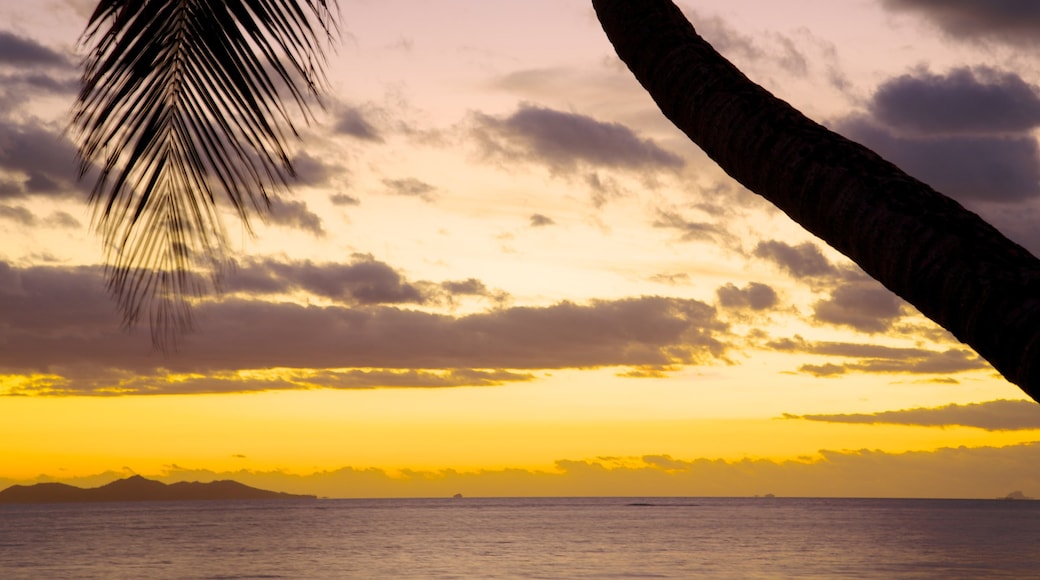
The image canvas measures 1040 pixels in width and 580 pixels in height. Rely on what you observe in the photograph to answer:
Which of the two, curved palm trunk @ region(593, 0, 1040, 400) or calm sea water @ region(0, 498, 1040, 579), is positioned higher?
curved palm trunk @ region(593, 0, 1040, 400)

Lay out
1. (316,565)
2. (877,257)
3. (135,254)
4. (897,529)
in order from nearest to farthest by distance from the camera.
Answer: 1. (877,257)
2. (135,254)
3. (316,565)
4. (897,529)

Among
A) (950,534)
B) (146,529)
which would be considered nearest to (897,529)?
(950,534)

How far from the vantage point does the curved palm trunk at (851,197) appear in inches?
89.1

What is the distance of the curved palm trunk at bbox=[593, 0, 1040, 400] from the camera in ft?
7.43

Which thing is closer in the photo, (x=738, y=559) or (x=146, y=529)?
(x=738, y=559)

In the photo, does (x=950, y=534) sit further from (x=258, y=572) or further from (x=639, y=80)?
(x=639, y=80)

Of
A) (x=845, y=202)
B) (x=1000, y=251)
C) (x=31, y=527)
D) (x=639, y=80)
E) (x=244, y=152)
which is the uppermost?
(x=639, y=80)

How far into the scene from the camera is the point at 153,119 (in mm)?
3611

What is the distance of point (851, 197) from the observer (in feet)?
8.79

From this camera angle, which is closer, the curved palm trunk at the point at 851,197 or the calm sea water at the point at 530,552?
A: the curved palm trunk at the point at 851,197

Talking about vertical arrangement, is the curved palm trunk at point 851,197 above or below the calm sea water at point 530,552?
above

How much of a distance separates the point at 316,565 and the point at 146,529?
178ft

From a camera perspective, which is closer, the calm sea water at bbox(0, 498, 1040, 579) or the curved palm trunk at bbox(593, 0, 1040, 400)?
the curved palm trunk at bbox(593, 0, 1040, 400)

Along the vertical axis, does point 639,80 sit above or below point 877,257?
above
